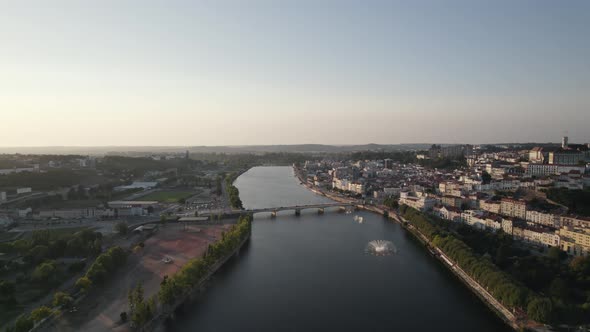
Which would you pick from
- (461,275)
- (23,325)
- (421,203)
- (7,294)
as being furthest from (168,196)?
(461,275)

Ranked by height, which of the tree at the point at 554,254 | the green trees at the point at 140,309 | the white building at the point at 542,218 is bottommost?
the green trees at the point at 140,309

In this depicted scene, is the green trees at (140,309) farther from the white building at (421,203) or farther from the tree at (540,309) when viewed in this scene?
the white building at (421,203)

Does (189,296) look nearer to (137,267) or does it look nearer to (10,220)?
(137,267)

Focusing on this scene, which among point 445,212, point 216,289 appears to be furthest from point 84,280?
point 445,212

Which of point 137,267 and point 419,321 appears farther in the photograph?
point 137,267

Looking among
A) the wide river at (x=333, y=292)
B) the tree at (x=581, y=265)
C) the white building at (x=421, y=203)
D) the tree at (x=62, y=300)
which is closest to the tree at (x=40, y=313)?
the tree at (x=62, y=300)

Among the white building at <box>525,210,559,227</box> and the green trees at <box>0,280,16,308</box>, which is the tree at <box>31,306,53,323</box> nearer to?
the green trees at <box>0,280,16,308</box>
